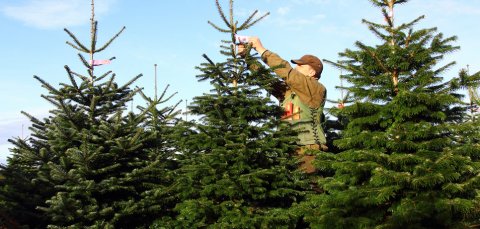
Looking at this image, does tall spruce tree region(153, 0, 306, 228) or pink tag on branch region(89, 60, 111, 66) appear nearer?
tall spruce tree region(153, 0, 306, 228)

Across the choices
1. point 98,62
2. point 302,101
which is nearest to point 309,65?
point 302,101

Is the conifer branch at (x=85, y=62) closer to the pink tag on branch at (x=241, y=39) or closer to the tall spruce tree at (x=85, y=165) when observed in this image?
the tall spruce tree at (x=85, y=165)

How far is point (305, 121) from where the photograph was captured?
28.5ft

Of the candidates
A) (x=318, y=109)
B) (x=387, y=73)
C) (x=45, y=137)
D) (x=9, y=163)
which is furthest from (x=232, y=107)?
(x=9, y=163)

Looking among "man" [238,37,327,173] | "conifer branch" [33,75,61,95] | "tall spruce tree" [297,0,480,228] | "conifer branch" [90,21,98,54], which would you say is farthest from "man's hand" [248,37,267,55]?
"conifer branch" [33,75,61,95]

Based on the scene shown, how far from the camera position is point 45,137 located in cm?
819

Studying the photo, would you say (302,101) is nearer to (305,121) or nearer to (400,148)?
(305,121)

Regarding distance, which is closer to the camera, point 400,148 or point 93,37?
point 400,148

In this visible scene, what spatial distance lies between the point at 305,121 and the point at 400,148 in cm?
262

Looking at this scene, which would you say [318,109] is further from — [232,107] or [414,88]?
[414,88]

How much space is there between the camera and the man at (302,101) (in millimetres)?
8492

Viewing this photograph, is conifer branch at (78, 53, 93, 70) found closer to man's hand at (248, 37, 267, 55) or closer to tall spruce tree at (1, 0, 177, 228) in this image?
tall spruce tree at (1, 0, 177, 228)

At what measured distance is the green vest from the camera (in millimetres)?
8609

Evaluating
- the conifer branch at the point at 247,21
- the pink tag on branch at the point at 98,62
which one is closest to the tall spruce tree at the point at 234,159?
the conifer branch at the point at 247,21
